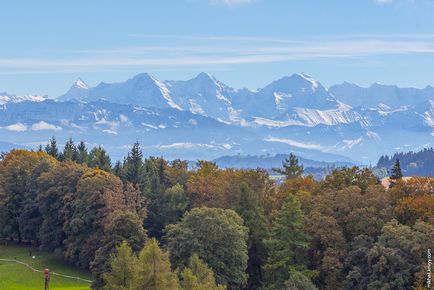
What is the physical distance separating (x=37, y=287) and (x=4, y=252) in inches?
834

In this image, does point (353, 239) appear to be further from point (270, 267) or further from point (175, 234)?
point (175, 234)

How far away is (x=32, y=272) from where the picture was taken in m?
85.6

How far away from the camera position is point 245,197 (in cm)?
8269

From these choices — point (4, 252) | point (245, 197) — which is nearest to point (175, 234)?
point (245, 197)

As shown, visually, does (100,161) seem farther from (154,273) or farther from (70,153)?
(154,273)

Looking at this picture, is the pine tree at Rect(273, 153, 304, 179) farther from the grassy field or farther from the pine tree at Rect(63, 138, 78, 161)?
the pine tree at Rect(63, 138, 78, 161)

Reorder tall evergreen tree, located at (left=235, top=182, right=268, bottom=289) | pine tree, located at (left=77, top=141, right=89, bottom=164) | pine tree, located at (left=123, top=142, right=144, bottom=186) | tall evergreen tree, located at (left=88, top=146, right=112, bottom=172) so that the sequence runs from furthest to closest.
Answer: pine tree, located at (left=77, top=141, right=89, bottom=164)
tall evergreen tree, located at (left=88, top=146, right=112, bottom=172)
pine tree, located at (left=123, top=142, right=144, bottom=186)
tall evergreen tree, located at (left=235, top=182, right=268, bottom=289)

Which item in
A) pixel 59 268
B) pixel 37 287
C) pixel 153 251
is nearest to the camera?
pixel 153 251

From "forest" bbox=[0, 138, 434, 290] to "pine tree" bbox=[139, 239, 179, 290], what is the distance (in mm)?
75

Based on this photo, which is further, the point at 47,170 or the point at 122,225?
the point at 47,170

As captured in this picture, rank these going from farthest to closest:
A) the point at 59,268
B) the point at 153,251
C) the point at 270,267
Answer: the point at 59,268, the point at 270,267, the point at 153,251

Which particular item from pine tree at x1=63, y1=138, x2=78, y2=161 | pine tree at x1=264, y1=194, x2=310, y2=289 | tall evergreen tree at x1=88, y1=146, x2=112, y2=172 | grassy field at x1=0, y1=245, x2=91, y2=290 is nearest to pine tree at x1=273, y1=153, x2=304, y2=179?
tall evergreen tree at x1=88, y1=146, x2=112, y2=172

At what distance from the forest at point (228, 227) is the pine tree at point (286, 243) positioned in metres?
0.12

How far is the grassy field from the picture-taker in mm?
79562
